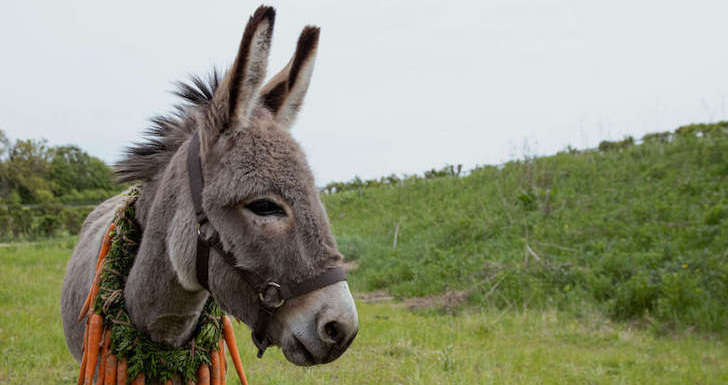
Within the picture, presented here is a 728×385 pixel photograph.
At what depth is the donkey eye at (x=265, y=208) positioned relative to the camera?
5.92 feet

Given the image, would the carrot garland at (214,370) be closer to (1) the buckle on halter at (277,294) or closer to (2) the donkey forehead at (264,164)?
(1) the buckle on halter at (277,294)

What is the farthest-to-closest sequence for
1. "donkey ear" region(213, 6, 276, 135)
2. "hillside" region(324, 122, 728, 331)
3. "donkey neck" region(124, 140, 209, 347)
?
"hillside" region(324, 122, 728, 331)
"donkey neck" region(124, 140, 209, 347)
"donkey ear" region(213, 6, 276, 135)

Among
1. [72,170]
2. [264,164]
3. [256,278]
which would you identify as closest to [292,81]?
[264,164]

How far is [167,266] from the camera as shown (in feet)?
6.86

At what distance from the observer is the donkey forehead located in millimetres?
1793

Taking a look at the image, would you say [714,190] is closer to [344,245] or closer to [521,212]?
[521,212]

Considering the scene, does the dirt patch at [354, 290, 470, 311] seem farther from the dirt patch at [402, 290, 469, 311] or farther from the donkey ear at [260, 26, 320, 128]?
the donkey ear at [260, 26, 320, 128]

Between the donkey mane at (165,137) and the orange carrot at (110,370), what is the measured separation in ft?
2.88

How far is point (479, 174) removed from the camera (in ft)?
57.0

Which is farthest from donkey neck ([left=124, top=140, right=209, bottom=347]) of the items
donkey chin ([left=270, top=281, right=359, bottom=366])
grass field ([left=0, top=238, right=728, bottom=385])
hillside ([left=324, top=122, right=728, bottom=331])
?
hillside ([left=324, top=122, right=728, bottom=331])

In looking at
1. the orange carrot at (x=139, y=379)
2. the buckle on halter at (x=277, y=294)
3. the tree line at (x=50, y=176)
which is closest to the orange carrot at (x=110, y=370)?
the orange carrot at (x=139, y=379)

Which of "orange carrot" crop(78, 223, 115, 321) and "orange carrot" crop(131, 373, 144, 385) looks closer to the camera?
"orange carrot" crop(131, 373, 144, 385)

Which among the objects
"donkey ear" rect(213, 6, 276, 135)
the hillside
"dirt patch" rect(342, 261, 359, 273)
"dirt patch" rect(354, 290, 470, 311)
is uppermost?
"donkey ear" rect(213, 6, 276, 135)

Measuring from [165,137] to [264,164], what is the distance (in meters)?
0.85
